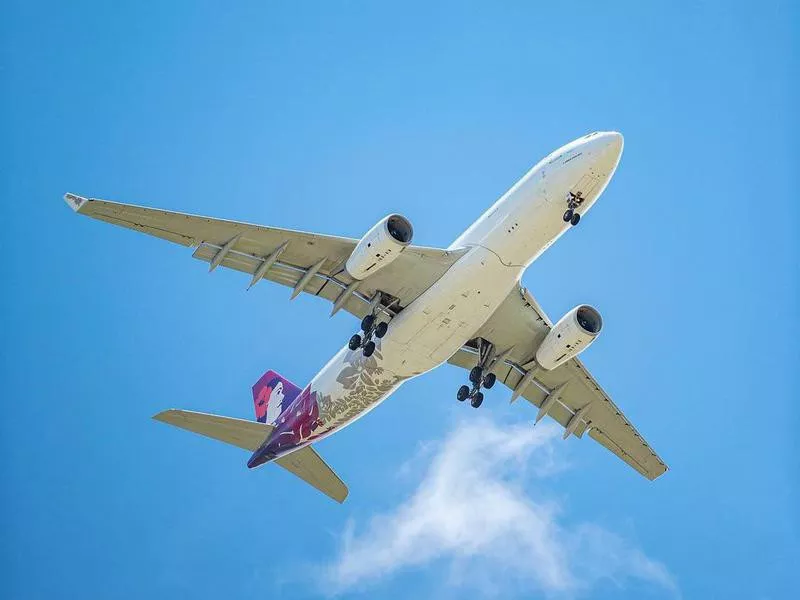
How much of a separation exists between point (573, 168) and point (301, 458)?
54.0 ft

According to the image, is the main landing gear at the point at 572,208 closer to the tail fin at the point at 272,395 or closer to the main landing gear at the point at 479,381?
the main landing gear at the point at 479,381

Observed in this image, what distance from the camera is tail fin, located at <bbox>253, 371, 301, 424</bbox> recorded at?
40.0m

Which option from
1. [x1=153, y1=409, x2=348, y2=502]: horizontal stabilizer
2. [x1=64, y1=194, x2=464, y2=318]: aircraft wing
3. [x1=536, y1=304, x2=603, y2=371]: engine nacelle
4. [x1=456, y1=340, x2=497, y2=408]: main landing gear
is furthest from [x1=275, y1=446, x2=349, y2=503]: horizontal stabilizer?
[x1=536, y1=304, x2=603, y2=371]: engine nacelle

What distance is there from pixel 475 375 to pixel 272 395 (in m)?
9.10

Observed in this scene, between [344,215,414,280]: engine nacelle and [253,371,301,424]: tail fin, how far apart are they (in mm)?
10058

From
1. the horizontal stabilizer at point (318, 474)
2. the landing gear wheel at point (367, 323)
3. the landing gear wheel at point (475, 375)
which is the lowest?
the horizontal stabilizer at point (318, 474)

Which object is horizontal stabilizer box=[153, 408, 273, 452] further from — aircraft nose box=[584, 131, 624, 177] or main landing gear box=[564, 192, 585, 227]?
aircraft nose box=[584, 131, 624, 177]

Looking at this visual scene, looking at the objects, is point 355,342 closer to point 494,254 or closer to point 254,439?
point 494,254

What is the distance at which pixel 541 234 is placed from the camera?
30875 mm

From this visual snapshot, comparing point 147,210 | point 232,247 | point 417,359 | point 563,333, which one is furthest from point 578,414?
point 147,210

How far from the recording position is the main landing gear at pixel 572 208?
30.5m

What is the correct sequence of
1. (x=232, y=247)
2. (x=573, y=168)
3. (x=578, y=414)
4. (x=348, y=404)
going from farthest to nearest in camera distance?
(x=578, y=414)
(x=348, y=404)
(x=232, y=247)
(x=573, y=168)

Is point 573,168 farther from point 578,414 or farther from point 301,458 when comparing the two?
point 301,458

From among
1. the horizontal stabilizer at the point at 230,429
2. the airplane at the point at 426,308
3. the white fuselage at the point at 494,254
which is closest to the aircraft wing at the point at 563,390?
the airplane at the point at 426,308
